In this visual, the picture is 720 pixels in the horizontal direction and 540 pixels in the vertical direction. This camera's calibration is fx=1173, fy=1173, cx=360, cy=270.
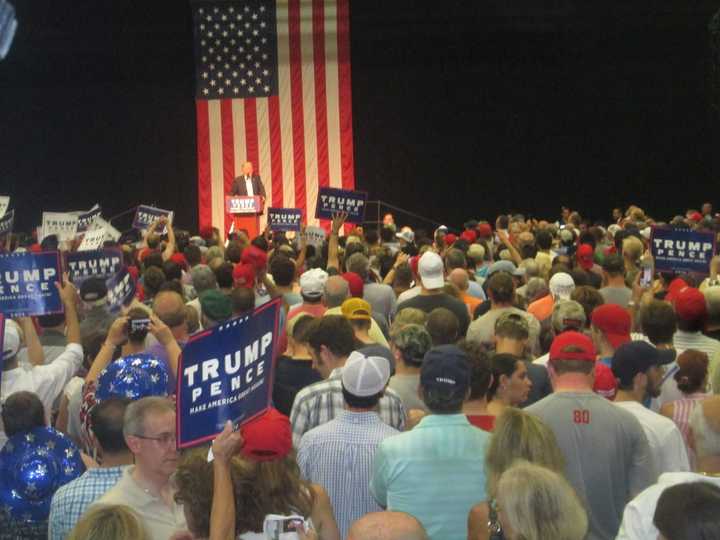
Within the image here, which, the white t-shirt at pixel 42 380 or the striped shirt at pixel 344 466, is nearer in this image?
the striped shirt at pixel 344 466

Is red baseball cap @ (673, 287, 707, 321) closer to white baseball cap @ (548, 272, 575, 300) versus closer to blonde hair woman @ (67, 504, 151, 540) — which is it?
white baseball cap @ (548, 272, 575, 300)

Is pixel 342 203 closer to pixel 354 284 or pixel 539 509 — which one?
pixel 354 284

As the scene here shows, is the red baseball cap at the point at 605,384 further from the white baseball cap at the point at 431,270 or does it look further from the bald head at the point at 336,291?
the white baseball cap at the point at 431,270

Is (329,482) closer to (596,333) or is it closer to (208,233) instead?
(596,333)

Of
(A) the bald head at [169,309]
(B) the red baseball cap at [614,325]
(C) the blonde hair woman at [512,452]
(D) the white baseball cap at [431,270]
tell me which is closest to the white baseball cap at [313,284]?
(D) the white baseball cap at [431,270]

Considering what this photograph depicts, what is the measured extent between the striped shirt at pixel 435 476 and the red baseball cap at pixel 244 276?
3.74 m

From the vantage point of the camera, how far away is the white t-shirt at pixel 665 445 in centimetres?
437

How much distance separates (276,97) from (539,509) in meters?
17.1

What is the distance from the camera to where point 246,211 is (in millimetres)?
16844

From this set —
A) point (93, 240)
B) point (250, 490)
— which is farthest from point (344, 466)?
point (93, 240)

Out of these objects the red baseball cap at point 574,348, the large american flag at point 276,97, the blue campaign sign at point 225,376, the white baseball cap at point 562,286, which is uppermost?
the large american flag at point 276,97

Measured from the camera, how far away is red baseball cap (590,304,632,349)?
17.7 ft

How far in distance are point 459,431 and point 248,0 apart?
629 inches

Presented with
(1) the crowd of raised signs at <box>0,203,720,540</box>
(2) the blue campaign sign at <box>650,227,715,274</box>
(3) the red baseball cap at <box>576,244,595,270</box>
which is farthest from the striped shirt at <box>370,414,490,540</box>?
(3) the red baseball cap at <box>576,244,595,270</box>
